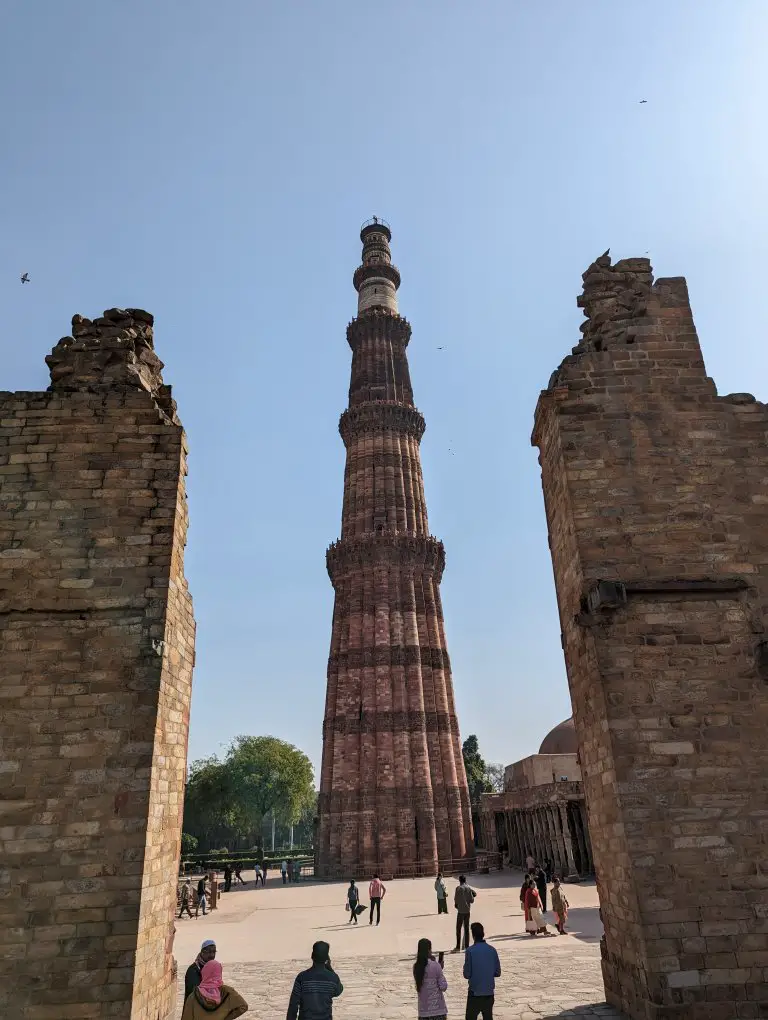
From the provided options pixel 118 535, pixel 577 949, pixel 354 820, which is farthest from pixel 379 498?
pixel 118 535

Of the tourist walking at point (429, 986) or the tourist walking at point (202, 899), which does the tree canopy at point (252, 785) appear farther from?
the tourist walking at point (429, 986)

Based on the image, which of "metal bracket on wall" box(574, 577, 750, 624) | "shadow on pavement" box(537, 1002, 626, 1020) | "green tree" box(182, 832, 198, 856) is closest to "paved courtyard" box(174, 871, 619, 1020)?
"shadow on pavement" box(537, 1002, 626, 1020)

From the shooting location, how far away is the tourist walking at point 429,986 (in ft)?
17.7

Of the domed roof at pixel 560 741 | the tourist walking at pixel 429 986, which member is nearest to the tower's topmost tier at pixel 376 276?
the domed roof at pixel 560 741

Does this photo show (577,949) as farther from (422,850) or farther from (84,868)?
(422,850)

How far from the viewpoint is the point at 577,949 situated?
10734mm

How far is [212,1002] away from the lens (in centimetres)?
480

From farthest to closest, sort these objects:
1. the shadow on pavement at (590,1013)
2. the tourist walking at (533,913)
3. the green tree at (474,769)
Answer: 1. the green tree at (474,769)
2. the tourist walking at (533,913)
3. the shadow on pavement at (590,1013)

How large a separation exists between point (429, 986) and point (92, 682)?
4.09 m

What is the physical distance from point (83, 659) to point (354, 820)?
71.2ft

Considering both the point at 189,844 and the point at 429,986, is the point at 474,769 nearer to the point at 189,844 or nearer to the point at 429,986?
the point at 189,844

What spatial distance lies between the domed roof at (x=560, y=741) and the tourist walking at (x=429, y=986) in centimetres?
2686

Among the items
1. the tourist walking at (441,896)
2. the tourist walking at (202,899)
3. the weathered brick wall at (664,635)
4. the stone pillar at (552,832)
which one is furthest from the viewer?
the stone pillar at (552,832)

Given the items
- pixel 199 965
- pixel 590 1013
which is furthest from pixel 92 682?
pixel 590 1013
